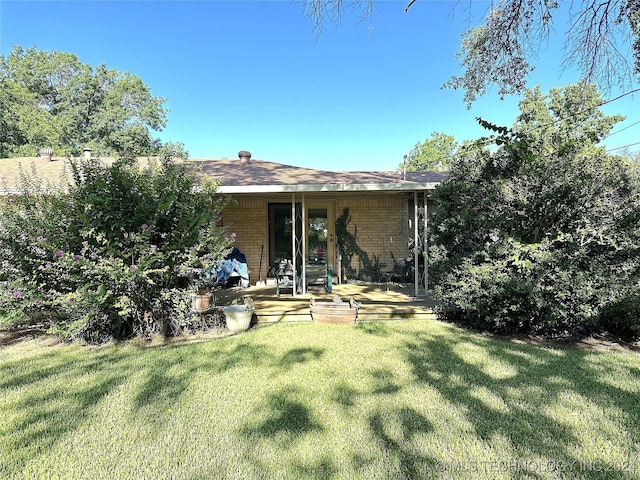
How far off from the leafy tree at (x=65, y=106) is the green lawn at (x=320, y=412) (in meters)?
22.3

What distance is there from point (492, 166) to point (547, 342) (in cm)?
262

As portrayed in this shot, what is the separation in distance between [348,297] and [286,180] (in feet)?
10.1

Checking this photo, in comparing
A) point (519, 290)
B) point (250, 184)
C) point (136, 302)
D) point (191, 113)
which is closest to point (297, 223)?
point (250, 184)

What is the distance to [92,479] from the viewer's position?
204cm

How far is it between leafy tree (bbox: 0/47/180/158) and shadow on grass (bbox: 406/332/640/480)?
78.3 feet

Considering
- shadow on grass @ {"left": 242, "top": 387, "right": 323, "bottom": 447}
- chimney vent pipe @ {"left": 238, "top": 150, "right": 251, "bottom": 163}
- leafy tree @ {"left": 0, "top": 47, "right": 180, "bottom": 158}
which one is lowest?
shadow on grass @ {"left": 242, "top": 387, "right": 323, "bottom": 447}

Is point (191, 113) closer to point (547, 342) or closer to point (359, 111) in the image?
point (359, 111)

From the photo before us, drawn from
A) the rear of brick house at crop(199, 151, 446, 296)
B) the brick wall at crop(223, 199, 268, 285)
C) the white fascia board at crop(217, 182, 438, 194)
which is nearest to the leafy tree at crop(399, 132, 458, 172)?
the rear of brick house at crop(199, 151, 446, 296)

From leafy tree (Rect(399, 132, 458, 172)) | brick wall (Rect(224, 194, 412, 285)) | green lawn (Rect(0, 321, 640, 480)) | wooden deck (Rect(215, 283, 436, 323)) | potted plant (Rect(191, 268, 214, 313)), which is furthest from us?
leafy tree (Rect(399, 132, 458, 172))

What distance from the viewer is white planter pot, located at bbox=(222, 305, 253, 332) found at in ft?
16.9

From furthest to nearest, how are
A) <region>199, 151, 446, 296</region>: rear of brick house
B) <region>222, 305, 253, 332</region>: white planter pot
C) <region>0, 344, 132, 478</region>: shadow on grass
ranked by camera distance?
1. <region>199, 151, 446, 296</region>: rear of brick house
2. <region>222, 305, 253, 332</region>: white planter pot
3. <region>0, 344, 132, 478</region>: shadow on grass

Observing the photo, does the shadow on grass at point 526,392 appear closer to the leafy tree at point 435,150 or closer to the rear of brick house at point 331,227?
the rear of brick house at point 331,227

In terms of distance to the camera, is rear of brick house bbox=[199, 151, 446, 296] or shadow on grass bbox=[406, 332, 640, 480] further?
rear of brick house bbox=[199, 151, 446, 296]

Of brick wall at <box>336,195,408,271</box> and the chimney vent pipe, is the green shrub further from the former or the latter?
the chimney vent pipe
